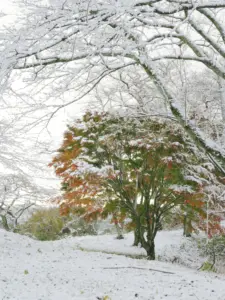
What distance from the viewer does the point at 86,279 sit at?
7605 millimetres

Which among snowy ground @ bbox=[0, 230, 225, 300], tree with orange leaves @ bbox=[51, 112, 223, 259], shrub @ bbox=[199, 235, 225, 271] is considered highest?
tree with orange leaves @ bbox=[51, 112, 223, 259]

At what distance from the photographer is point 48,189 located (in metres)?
17.5

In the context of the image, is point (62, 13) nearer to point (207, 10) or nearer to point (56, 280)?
point (207, 10)

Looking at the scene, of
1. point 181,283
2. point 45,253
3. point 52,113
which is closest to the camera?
point 52,113

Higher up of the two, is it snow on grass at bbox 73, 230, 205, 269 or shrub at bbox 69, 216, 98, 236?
shrub at bbox 69, 216, 98, 236

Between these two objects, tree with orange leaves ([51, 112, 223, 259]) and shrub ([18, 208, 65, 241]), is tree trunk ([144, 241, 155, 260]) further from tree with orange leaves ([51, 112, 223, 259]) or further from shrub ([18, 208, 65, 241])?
shrub ([18, 208, 65, 241])

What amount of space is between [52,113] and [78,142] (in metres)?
8.30

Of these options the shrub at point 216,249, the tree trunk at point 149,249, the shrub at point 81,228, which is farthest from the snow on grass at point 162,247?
the shrub at point 81,228

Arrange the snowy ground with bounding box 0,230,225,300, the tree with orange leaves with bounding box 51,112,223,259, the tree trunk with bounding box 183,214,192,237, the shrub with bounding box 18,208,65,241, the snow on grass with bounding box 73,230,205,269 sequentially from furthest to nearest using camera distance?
the shrub with bounding box 18,208,65,241 < the tree trunk with bounding box 183,214,192,237 < the snow on grass with bounding box 73,230,205,269 < the tree with orange leaves with bounding box 51,112,223,259 < the snowy ground with bounding box 0,230,225,300

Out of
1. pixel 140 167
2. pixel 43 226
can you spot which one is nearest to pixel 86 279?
pixel 140 167

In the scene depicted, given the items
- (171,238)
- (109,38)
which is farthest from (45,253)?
(171,238)

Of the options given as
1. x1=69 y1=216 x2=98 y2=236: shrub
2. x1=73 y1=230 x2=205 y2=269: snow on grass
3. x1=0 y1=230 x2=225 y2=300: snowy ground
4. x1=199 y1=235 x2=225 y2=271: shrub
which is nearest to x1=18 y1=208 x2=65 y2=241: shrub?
x1=69 y1=216 x2=98 y2=236: shrub

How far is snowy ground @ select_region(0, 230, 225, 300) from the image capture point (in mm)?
6406

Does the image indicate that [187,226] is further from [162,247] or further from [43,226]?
[43,226]
